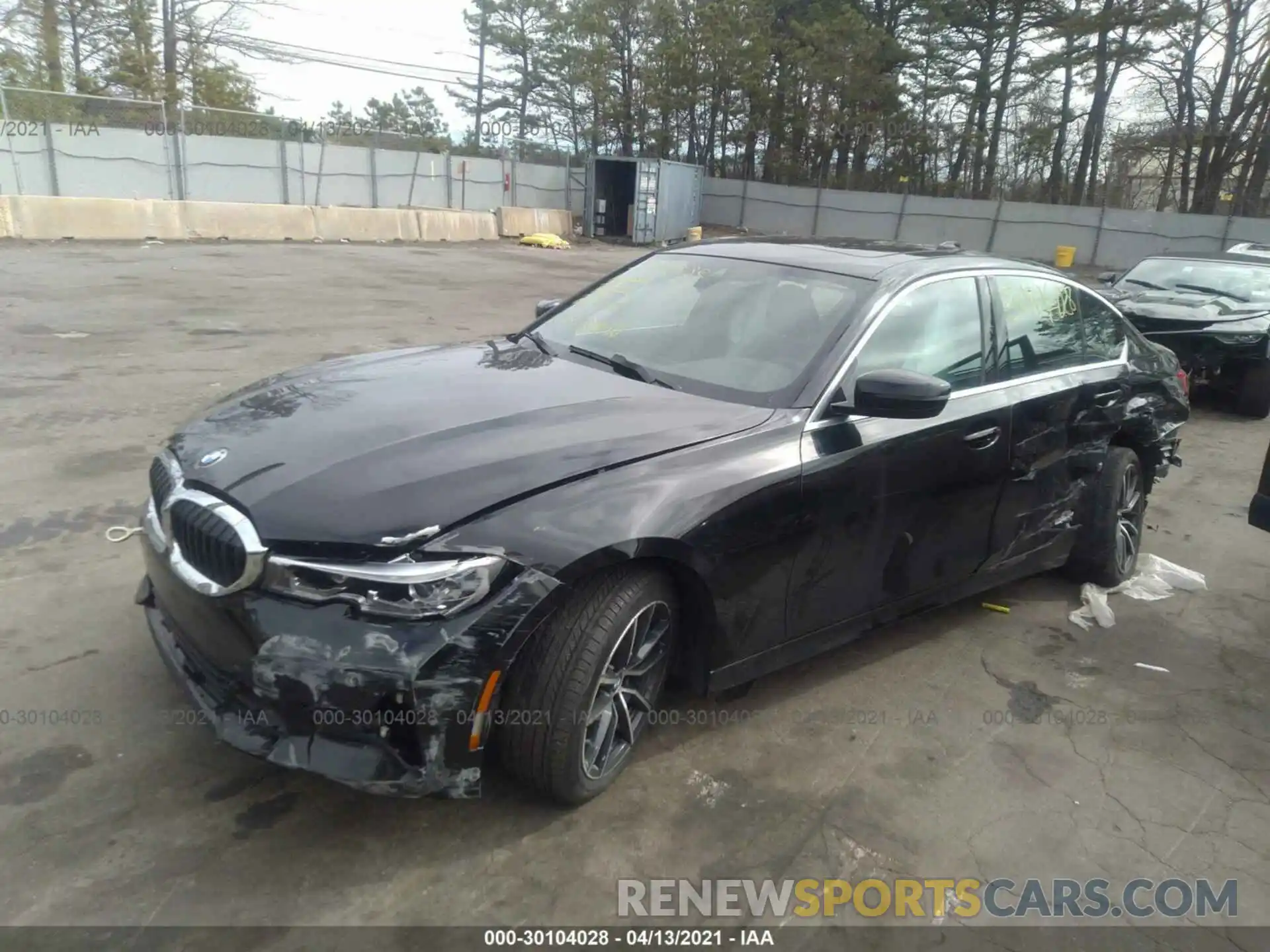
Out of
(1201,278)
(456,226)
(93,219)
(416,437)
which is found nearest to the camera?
(416,437)

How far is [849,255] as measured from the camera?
399 cm

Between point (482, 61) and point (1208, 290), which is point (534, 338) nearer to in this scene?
point (1208, 290)

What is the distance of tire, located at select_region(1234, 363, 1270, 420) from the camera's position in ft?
29.8

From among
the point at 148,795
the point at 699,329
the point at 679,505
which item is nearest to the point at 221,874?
the point at 148,795

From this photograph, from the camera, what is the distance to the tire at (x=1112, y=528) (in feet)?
15.1

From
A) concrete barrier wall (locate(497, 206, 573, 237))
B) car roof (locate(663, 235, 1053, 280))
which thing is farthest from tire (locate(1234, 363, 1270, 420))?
concrete barrier wall (locate(497, 206, 573, 237))

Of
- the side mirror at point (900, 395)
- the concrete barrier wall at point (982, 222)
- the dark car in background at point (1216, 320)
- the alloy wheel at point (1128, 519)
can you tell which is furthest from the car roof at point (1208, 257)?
the concrete barrier wall at point (982, 222)

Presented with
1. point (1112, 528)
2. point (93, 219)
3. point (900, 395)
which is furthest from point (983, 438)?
point (93, 219)

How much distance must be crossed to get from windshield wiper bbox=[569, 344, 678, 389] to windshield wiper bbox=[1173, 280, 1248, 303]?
839 centimetres

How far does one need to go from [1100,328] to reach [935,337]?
1.53m

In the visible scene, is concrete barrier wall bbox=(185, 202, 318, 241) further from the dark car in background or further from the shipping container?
the dark car in background

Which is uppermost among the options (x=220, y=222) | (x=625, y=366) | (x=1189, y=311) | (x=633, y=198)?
(x=633, y=198)

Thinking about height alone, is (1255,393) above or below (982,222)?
below

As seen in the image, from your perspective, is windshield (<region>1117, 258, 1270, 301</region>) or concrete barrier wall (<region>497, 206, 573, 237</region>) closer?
windshield (<region>1117, 258, 1270, 301</region>)
